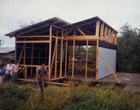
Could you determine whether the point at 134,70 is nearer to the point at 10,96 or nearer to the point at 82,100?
the point at 82,100

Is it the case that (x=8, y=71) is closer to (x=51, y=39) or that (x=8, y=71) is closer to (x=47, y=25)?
(x=51, y=39)

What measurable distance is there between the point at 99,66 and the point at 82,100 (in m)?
5.12

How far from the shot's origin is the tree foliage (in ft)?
56.6

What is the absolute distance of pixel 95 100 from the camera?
6.32 m

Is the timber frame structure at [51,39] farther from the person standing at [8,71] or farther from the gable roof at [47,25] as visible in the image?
the person standing at [8,71]

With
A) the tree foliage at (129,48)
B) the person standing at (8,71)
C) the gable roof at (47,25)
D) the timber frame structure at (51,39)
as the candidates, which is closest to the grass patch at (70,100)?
the person standing at (8,71)

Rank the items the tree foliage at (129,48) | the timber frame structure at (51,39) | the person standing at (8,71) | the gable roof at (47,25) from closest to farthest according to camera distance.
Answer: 1. the person standing at (8,71)
2. the gable roof at (47,25)
3. the timber frame structure at (51,39)
4. the tree foliage at (129,48)

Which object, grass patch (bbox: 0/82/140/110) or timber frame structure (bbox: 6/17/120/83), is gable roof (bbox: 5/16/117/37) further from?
grass patch (bbox: 0/82/140/110)

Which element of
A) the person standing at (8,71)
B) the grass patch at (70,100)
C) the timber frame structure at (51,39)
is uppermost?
the timber frame structure at (51,39)

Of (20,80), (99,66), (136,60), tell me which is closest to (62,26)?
(99,66)

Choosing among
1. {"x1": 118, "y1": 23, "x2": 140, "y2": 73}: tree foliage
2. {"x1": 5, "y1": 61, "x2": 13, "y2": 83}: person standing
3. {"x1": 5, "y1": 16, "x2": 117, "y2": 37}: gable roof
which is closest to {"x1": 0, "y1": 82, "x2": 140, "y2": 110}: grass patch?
{"x1": 5, "y1": 61, "x2": 13, "y2": 83}: person standing

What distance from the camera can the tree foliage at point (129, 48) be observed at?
17.3 m

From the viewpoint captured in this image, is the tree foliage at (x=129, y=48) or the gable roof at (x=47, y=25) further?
the tree foliage at (x=129, y=48)

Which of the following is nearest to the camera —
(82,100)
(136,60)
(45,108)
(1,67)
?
(45,108)
